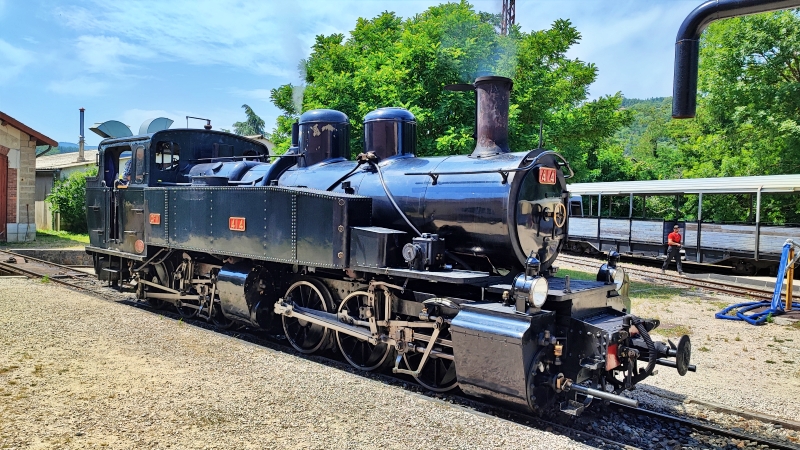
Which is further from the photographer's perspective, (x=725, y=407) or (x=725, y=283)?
(x=725, y=283)

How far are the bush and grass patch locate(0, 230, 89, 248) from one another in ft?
1.62

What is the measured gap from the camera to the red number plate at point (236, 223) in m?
7.87

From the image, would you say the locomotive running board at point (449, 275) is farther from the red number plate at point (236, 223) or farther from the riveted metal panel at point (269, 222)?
the red number plate at point (236, 223)

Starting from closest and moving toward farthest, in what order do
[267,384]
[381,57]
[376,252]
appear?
[267,384]
[376,252]
[381,57]

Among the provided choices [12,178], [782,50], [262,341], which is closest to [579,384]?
[262,341]

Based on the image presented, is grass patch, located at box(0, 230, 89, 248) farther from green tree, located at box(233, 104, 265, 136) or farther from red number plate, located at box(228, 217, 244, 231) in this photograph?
green tree, located at box(233, 104, 265, 136)

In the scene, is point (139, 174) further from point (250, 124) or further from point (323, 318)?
point (250, 124)

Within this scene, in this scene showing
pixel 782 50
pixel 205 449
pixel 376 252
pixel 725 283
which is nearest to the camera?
pixel 205 449

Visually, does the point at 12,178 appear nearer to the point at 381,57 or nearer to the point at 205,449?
the point at 381,57

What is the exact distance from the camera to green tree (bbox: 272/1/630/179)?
45.8ft

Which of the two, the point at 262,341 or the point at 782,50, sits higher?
the point at 782,50

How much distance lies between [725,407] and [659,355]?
3.82ft

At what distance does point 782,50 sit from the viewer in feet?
A: 68.3

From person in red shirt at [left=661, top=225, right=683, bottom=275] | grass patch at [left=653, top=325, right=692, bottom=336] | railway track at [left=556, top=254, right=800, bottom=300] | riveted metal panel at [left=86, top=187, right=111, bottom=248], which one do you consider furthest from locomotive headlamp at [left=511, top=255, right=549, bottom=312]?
person in red shirt at [left=661, top=225, right=683, bottom=275]
